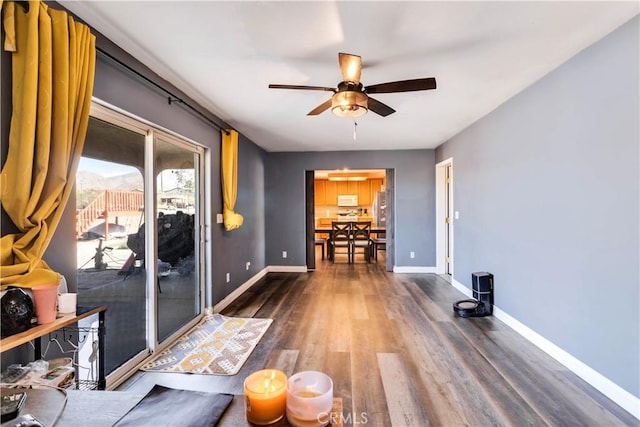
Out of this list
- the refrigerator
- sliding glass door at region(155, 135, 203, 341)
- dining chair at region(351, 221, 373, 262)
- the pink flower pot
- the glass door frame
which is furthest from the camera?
the refrigerator

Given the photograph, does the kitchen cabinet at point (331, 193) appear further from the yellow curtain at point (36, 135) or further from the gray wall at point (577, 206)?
the yellow curtain at point (36, 135)

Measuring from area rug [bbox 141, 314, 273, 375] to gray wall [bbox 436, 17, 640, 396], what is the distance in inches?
103

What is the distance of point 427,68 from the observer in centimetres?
252

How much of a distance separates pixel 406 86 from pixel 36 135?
7.10 feet

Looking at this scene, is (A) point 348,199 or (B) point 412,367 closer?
(B) point 412,367

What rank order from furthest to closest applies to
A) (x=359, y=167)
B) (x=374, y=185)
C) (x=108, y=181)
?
1. (x=374, y=185)
2. (x=359, y=167)
3. (x=108, y=181)

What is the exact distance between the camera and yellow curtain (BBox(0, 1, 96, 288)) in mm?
1357

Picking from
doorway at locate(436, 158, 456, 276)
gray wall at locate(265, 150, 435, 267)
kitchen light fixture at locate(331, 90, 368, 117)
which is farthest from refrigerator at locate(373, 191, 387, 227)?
kitchen light fixture at locate(331, 90, 368, 117)

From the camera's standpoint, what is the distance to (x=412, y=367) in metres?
2.42

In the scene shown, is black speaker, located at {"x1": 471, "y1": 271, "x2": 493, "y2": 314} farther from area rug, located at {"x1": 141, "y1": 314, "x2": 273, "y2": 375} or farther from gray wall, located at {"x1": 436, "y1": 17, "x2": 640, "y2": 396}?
area rug, located at {"x1": 141, "y1": 314, "x2": 273, "y2": 375}

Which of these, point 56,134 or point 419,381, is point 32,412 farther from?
point 419,381

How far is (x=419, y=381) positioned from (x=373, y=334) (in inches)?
33.7

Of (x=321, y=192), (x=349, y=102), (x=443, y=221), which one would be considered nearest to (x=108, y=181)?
(x=349, y=102)

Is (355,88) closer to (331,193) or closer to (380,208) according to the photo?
(380,208)
